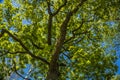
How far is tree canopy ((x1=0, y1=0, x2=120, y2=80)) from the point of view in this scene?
29.5 meters

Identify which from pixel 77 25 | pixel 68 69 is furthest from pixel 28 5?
pixel 68 69

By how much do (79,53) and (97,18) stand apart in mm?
4427

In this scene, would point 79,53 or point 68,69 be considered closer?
point 79,53

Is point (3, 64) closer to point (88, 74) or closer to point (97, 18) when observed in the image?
point (88, 74)

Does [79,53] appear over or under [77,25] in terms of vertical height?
under

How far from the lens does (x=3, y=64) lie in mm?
33125

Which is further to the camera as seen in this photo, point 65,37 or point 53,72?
point 65,37

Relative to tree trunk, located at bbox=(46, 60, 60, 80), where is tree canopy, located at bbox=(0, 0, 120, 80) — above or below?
above

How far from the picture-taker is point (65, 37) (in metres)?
30.6

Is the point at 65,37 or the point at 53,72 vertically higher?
the point at 65,37

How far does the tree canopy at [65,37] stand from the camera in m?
29.5

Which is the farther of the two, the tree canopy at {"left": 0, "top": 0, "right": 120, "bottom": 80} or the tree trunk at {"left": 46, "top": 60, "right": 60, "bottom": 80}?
the tree canopy at {"left": 0, "top": 0, "right": 120, "bottom": 80}

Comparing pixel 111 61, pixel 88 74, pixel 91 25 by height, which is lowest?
pixel 88 74

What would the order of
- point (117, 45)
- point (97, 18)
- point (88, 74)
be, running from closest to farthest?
point (97, 18)
point (88, 74)
point (117, 45)
